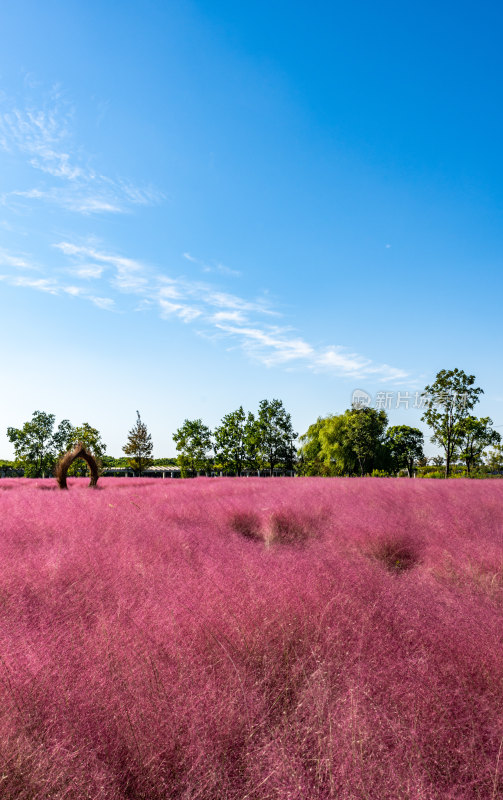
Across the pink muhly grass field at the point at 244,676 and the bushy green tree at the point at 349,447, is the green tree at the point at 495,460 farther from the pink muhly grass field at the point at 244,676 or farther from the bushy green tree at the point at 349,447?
the pink muhly grass field at the point at 244,676

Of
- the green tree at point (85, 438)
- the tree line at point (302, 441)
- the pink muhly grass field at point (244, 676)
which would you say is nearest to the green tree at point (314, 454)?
the tree line at point (302, 441)

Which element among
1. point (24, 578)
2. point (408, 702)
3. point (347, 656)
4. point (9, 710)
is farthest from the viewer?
point (24, 578)

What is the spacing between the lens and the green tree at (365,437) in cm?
4494

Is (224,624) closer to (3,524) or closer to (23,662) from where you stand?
(23,662)

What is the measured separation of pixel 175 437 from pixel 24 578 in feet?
121

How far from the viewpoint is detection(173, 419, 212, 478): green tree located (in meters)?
39.1

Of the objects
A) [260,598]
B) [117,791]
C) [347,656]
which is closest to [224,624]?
[260,598]

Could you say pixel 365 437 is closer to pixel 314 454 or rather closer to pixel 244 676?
pixel 314 454

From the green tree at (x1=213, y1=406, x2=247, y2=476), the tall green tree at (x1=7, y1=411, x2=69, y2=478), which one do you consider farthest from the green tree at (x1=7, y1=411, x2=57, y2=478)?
the green tree at (x1=213, y1=406, x2=247, y2=476)

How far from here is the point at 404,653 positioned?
2424 millimetres

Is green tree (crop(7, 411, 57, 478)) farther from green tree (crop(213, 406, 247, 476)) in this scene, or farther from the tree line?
green tree (crop(213, 406, 247, 476))

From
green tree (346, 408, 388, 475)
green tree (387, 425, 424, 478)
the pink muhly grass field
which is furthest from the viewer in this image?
green tree (387, 425, 424, 478)

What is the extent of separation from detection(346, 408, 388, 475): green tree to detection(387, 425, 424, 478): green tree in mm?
7444

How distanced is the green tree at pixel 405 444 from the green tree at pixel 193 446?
25.8m
